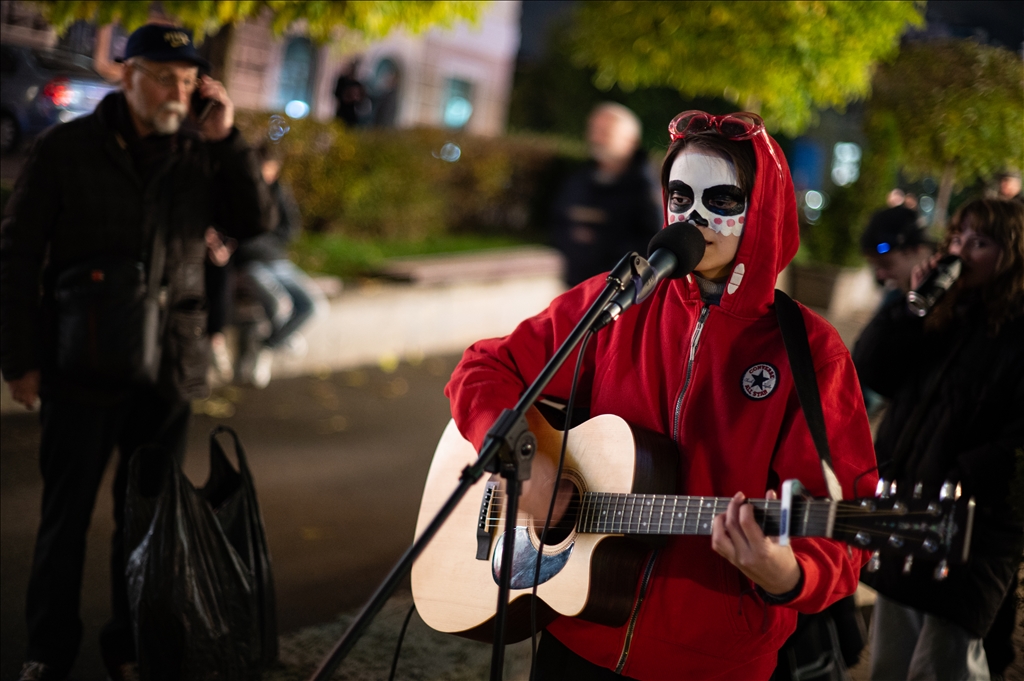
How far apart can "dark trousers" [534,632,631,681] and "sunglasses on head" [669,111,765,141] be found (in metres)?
1.30

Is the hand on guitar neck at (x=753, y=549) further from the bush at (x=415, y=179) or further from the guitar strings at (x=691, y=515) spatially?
the bush at (x=415, y=179)

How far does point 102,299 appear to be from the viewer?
11.1ft

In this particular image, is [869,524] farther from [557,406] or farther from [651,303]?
[557,406]

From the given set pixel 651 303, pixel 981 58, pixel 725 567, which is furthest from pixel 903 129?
pixel 725 567

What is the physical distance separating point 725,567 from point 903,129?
3.99 meters

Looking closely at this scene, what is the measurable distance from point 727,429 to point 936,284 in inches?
55.1

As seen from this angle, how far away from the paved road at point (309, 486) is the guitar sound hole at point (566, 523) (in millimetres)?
2091

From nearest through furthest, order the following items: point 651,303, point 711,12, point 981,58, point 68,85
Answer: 1. point 651,303
2. point 981,58
3. point 68,85
4. point 711,12

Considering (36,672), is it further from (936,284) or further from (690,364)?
(936,284)

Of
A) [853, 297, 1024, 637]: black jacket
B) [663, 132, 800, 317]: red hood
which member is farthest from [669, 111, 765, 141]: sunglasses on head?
[853, 297, 1024, 637]: black jacket

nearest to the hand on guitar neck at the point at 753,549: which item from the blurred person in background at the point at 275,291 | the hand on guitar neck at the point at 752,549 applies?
the hand on guitar neck at the point at 752,549

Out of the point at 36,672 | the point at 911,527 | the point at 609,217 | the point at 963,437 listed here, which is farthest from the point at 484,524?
the point at 609,217

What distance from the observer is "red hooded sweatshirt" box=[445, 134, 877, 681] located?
2.13 metres

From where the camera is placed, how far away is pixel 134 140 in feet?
11.6
